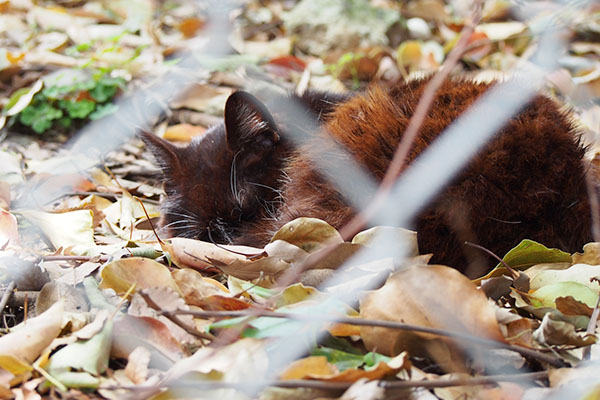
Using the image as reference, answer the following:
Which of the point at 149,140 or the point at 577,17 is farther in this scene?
the point at 577,17

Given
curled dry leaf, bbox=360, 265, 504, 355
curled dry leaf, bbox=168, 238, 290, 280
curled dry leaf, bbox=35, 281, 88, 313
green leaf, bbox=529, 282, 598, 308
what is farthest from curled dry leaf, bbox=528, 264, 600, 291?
curled dry leaf, bbox=35, 281, 88, 313

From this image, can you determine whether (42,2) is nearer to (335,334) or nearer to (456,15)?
(456,15)

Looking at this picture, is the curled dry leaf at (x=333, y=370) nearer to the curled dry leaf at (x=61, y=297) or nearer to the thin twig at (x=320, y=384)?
the thin twig at (x=320, y=384)

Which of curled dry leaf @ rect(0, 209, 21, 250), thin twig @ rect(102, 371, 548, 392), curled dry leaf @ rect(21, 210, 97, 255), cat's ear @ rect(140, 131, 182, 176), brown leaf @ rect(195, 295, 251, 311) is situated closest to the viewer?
thin twig @ rect(102, 371, 548, 392)

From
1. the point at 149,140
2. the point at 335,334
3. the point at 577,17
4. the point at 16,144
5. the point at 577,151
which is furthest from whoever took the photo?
the point at 577,17

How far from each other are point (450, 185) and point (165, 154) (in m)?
1.06

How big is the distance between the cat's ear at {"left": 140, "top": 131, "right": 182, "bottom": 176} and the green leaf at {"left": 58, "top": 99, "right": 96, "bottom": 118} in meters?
0.94

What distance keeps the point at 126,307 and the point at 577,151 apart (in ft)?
3.90

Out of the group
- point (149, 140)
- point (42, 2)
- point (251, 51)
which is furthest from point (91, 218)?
point (42, 2)

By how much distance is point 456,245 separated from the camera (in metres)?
1.54

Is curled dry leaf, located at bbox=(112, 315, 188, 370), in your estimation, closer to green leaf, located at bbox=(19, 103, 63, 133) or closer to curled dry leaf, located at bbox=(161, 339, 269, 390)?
curled dry leaf, located at bbox=(161, 339, 269, 390)

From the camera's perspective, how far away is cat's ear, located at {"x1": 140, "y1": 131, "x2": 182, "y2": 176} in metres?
2.17

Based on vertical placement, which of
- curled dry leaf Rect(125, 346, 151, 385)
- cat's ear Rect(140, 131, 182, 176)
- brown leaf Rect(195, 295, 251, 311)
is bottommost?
cat's ear Rect(140, 131, 182, 176)

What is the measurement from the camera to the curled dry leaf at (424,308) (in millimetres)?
1207
